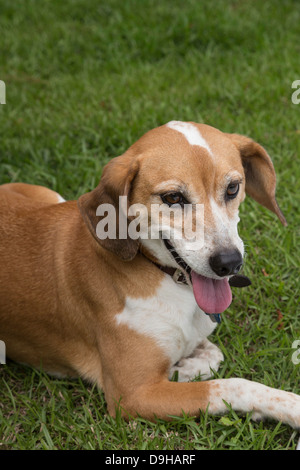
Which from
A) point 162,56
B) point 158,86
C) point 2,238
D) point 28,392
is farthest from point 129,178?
point 162,56

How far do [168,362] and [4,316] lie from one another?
1.05 m

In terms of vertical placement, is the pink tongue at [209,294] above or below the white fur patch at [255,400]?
above

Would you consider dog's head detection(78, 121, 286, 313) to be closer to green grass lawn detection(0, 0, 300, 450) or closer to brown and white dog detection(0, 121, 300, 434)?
brown and white dog detection(0, 121, 300, 434)

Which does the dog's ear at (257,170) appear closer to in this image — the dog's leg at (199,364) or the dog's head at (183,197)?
the dog's head at (183,197)

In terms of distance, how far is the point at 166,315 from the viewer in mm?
3312

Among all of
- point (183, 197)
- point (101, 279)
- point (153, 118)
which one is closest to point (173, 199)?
point (183, 197)

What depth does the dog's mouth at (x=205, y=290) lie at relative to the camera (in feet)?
10.6

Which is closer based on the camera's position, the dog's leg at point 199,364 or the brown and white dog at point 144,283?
the brown and white dog at point 144,283

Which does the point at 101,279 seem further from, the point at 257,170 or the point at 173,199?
the point at 257,170

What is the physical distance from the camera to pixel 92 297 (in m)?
3.44

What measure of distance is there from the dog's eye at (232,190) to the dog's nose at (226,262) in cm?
36

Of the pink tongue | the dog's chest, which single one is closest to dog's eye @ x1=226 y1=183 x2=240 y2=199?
the pink tongue

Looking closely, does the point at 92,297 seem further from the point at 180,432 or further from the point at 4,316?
the point at 180,432

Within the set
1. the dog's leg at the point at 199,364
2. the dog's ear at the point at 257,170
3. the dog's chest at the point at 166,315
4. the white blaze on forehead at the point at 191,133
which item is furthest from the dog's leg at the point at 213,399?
the white blaze on forehead at the point at 191,133
